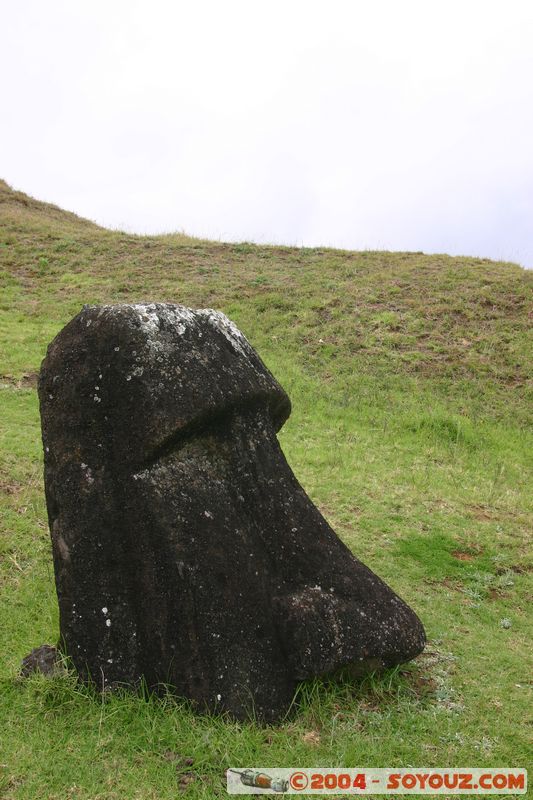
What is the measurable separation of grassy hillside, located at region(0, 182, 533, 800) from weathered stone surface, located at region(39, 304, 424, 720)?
26 centimetres

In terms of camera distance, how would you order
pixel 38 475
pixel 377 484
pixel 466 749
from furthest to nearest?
1. pixel 377 484
2. pixel 38 475
3. pixel 466 749

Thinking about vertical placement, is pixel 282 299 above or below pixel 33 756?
above

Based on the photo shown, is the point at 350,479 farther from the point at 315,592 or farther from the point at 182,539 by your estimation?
the point at 182,539

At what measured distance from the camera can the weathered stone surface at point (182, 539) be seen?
14.3 feet

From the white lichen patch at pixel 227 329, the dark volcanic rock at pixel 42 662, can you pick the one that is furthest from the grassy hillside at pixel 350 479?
the white lichen patch at pixel 227 329

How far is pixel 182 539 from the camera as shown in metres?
4.38

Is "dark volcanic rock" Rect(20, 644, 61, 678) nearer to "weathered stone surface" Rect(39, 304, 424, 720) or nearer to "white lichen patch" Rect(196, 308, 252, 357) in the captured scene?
"weathered stone surface" Rect(39, 304, 424, 720)

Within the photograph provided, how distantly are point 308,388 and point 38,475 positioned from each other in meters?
6.70

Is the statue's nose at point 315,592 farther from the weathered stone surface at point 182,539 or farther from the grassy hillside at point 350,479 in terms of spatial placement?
the grassy hillside at point 350,479

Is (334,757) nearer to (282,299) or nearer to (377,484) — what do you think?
(377,484)

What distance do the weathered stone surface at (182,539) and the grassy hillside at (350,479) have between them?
0.26m

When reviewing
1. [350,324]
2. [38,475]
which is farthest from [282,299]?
[38,475]

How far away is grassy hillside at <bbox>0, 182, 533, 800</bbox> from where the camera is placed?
4.07 meters

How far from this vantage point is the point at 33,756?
390 centimetres
